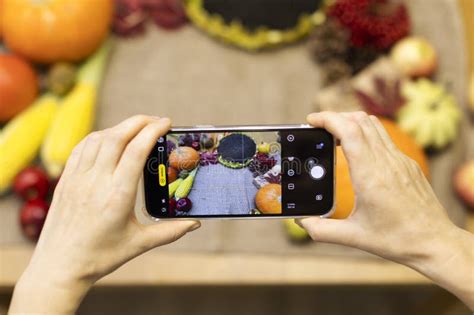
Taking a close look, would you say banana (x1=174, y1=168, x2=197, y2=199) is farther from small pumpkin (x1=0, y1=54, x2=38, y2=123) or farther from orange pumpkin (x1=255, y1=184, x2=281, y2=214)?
small pumpkin (x1=0, y1=54, x2=38, y2=123)

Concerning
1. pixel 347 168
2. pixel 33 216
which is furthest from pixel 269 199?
pixel 33 216

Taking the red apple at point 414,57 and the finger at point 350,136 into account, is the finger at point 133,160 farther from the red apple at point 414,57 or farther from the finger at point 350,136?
the red apple at point 414,57

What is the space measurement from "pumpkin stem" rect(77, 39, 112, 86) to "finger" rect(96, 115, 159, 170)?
432 millimetres

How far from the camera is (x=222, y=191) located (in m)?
0.51

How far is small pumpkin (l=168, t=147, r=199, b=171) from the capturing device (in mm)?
505

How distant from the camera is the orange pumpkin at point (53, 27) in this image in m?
0.82

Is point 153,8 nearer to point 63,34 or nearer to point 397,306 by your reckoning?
point 63,34

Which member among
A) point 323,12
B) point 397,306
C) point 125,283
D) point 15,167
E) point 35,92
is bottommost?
point 397,306

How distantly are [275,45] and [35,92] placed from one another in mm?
387

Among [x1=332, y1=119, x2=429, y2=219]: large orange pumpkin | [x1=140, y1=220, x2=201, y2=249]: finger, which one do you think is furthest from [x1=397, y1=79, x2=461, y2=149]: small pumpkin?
[x1=140, y1=220, x2=201, y2=249]: finger

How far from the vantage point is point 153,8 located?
91 cm

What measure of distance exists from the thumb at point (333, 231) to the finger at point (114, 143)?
0.17 m

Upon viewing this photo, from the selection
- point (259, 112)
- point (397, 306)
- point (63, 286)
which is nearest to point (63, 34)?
point (259, 112)

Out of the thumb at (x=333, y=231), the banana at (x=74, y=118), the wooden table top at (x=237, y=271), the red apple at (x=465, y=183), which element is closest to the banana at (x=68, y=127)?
the banana at (x=74, y=118)
